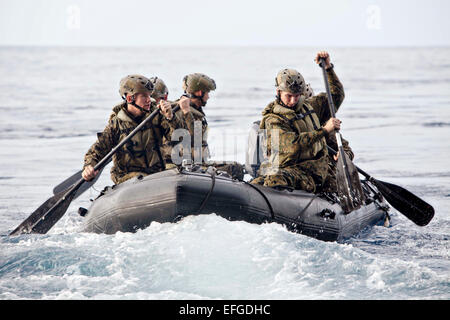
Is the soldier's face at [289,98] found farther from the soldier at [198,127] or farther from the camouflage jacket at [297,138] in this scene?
the soldier at [198,127]

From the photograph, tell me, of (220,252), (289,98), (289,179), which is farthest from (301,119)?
(220,252)

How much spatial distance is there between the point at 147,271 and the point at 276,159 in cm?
247

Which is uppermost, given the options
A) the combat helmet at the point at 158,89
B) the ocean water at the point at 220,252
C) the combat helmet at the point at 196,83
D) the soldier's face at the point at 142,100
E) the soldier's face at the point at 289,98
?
the combat helmet at the point at 158,89

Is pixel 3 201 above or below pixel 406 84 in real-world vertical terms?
below

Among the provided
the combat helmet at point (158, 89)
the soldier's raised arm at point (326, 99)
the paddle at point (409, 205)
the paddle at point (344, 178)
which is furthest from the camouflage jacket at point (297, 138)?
the combat helmet at point (158, 89)

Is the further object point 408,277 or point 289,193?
point 289,193

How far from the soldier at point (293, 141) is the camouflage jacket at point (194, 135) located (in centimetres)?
90

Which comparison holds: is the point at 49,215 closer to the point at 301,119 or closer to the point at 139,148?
the point at 139,148

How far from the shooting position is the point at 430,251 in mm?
9383

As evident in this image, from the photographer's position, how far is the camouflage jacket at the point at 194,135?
370 inches

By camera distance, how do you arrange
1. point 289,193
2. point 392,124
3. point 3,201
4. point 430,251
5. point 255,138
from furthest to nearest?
1. point 392,124
2. point 3,201
3. point 255,138
4. point 430,251
5. point 289,193

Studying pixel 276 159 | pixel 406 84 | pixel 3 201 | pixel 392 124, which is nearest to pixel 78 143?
pixel 3 201

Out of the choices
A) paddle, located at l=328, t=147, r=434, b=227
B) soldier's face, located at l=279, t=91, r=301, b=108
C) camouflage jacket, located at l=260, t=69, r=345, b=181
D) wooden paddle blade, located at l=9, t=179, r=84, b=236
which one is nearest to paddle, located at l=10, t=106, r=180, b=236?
wooden paddle blade, located at l=9, t=179, r=84, b=236
